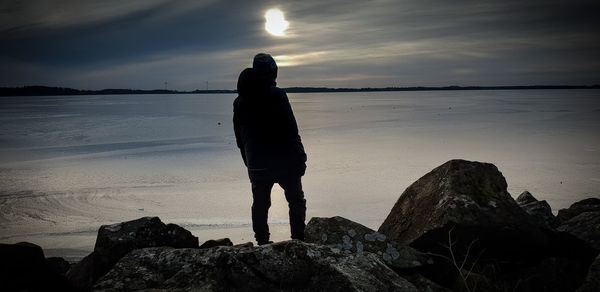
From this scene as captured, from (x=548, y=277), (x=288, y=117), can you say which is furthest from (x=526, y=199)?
(x=288, y=117)

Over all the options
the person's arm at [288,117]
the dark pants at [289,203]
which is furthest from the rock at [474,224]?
the person's arm at [288,117]

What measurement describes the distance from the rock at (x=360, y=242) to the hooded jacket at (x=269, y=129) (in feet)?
2.37

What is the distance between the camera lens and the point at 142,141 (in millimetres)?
26641

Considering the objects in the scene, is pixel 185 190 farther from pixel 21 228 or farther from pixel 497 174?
pixel 497 174

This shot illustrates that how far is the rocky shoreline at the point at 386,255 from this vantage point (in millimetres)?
2828

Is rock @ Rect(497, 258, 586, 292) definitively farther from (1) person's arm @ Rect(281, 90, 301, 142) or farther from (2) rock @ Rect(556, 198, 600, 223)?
(1) person's arm @ Rect(281, 90, 301, 142)

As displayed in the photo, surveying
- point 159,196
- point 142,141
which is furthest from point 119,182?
point 142,141

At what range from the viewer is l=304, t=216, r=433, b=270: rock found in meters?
3.86

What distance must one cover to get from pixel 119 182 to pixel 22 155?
10.6m

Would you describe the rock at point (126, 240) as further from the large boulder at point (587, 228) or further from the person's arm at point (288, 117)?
the large boulder at point (587, 228)

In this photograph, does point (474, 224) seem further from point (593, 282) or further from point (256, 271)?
point (256, 271)

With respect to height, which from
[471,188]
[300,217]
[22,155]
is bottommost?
[22,155]

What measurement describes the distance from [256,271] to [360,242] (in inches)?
58.8

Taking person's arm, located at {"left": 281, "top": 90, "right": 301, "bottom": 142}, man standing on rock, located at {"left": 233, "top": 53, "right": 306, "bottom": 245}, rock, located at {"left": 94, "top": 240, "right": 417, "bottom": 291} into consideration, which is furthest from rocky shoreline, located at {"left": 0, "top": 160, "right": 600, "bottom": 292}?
person's arm, located at {"left": 281, "top": 90, "right": 301, "bottom": 142}
